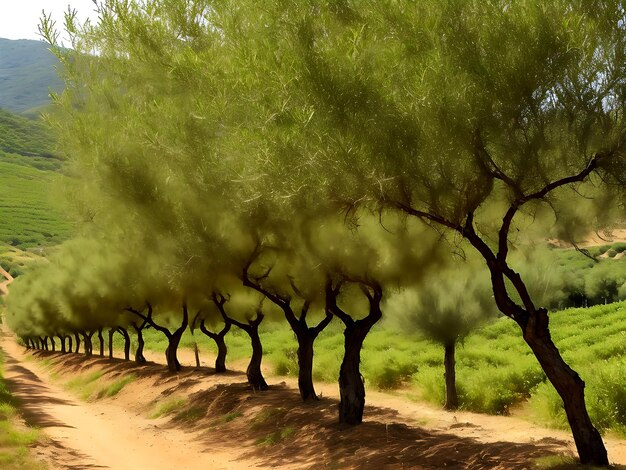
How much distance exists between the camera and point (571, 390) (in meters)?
9.48

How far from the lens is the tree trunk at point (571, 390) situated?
9297mm

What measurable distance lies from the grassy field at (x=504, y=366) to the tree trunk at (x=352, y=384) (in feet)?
15.2

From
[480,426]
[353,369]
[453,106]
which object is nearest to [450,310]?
[480,426]

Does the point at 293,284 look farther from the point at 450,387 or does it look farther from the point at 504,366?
the point at 504,366

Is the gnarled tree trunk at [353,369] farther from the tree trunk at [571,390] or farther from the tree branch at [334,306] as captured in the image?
the tree trunk at [571,390]

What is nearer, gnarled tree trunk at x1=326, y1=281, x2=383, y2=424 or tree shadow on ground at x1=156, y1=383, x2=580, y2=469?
tree shadow on ground at x1=156, y1=383, x2=580, y2=469

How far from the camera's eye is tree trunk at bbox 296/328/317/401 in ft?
62.5

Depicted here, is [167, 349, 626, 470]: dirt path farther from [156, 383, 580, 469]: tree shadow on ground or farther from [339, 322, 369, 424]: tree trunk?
[339, 322, 369, 424]: tree trunk

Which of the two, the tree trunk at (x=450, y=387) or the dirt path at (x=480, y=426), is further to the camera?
the tree trunk at (x=450, y=387)

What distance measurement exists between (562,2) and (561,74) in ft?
3.17

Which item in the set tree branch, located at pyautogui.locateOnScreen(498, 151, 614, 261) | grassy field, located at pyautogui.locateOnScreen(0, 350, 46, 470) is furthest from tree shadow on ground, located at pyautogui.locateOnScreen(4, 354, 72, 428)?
tree branch, located at pyautogui.locateOnScreen(498, 151, 614, 261)

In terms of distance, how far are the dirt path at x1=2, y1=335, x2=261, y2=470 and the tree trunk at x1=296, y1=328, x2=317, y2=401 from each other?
376 cm

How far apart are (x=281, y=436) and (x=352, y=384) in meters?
2.41

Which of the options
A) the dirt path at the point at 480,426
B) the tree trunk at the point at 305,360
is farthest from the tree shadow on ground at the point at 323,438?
the tree trunk at the point at 305,360
